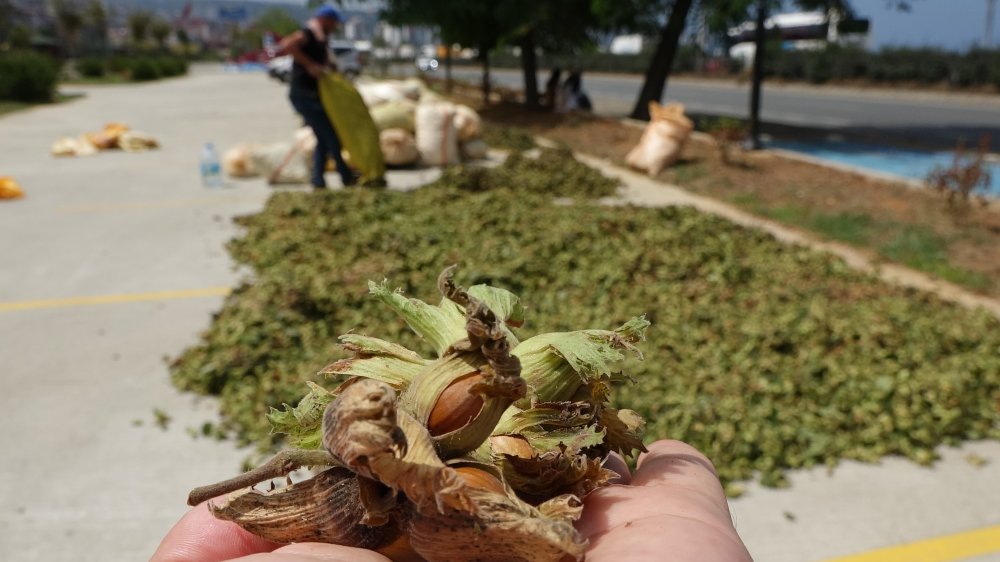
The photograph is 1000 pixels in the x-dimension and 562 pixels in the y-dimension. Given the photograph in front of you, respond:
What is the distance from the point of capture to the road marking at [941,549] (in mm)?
3188

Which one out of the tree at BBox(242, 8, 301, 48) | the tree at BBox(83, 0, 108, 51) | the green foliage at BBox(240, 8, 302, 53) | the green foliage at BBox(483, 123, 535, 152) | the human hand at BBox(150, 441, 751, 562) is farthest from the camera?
the green foliage at BBox(240, 8, 302, 53)

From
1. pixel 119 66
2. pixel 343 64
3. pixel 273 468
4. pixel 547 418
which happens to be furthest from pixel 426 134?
pixel 119 66

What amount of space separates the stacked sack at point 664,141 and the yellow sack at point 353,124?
4.44m

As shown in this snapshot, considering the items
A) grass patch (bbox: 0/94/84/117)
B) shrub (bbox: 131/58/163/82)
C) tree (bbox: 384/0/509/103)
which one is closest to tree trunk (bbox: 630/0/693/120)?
tree (bbox: 384/0/509/103)

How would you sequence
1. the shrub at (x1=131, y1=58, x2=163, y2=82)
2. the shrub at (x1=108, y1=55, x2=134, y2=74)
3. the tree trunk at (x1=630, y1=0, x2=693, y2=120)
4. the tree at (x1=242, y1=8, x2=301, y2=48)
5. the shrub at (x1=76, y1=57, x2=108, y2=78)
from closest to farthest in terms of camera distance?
the tree trunk at (x1=630, y1=0, x2=693, y2=120) < the shrub at (x1=131, y1=58, x2=163, y2=82) < the shrub at (x1=76, y1=57, x2=108, y2=78) < the shrub at (x1=108, y1=55, x2=134, y2=74) < the tree at (x1=242, y1=8, x2=301, y2=48)

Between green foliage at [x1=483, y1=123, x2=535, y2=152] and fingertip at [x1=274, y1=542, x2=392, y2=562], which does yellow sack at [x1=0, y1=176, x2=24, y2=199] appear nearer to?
green foliage at [x1=483, y1=123, x2=535, y2=152]

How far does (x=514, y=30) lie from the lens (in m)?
18.9

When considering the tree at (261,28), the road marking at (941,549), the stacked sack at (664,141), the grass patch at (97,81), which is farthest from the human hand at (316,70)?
the tree at (261,28)

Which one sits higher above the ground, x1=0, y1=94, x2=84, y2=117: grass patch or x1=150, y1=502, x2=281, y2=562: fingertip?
x1=0, y1=94, x2=84, y2=117: grass patch

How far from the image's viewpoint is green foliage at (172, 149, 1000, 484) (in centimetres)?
407

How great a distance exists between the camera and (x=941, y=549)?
3.25 m

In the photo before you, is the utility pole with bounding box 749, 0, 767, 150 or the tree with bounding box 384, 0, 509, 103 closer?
the utility pole with bounding box 749, 0, 767, 150

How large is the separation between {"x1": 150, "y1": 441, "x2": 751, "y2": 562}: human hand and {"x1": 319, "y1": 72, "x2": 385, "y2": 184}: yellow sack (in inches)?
330

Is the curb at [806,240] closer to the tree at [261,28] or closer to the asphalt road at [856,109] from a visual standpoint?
the asphalt road at [856,109]
